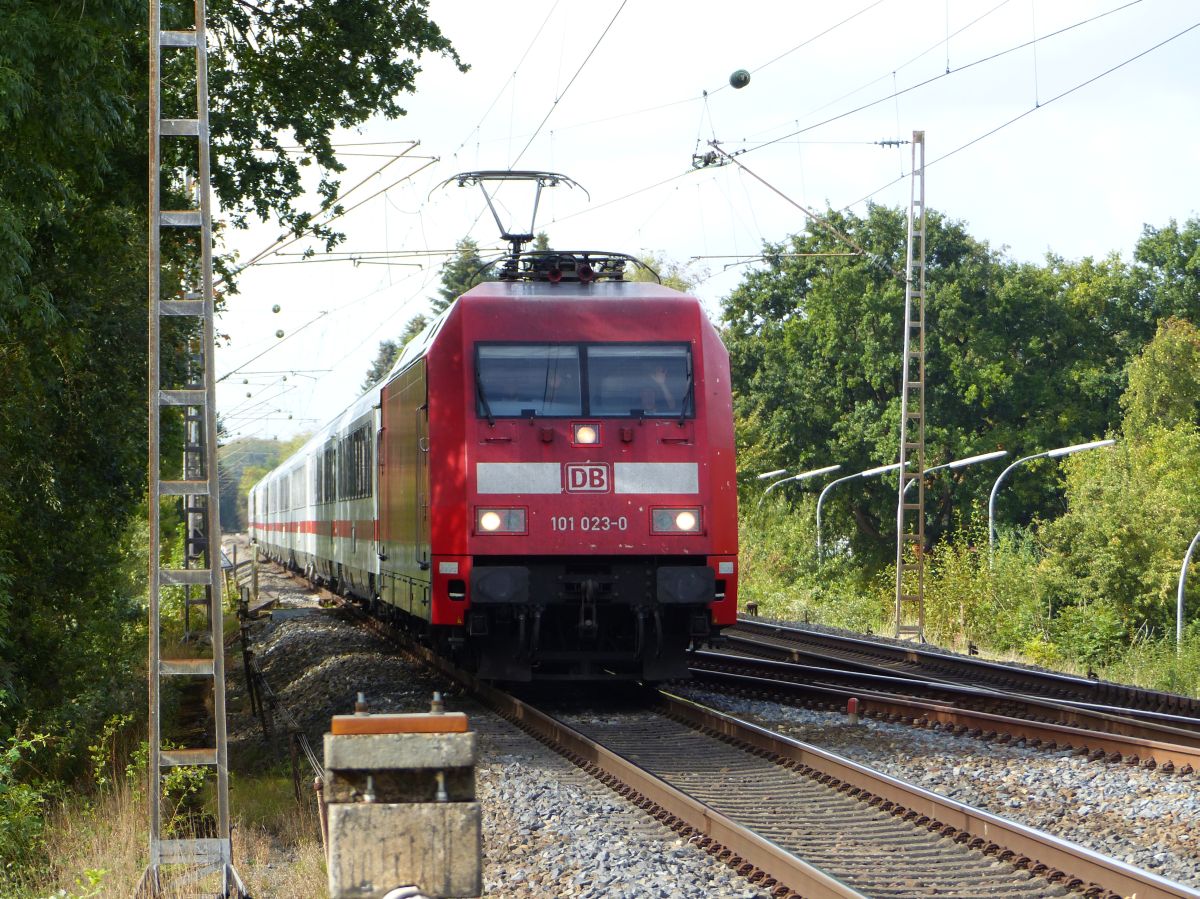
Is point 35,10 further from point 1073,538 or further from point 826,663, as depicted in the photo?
point 1073,538

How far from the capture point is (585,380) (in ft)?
40.5

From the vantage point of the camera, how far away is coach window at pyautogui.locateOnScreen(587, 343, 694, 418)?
12297 mm

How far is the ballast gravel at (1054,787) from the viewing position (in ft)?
24.6

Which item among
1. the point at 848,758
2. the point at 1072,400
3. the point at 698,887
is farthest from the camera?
the point at 1072,400

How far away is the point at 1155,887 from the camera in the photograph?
6.08 metres

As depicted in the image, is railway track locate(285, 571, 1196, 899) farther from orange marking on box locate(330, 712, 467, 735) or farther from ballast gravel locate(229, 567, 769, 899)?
orange marking on box locate(330, 712, 467, 735)

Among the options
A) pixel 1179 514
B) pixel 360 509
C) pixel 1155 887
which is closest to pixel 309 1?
pixel 360 509

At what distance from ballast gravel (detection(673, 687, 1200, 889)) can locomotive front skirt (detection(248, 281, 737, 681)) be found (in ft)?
5.16

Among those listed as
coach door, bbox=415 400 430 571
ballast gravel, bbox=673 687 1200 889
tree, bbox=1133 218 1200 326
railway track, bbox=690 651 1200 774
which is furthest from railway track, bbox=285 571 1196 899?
tree, bbox=1133 218 1200 326

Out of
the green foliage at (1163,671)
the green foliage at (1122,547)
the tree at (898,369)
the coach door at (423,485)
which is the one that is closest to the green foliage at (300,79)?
the coach door at (423,485)

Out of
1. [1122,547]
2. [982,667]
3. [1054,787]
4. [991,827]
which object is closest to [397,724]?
[991,827]

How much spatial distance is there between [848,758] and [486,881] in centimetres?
357

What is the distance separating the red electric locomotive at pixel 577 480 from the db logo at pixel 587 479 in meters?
0.01

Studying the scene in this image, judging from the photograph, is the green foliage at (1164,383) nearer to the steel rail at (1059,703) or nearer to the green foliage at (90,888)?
the steel rail at (1059,703)
